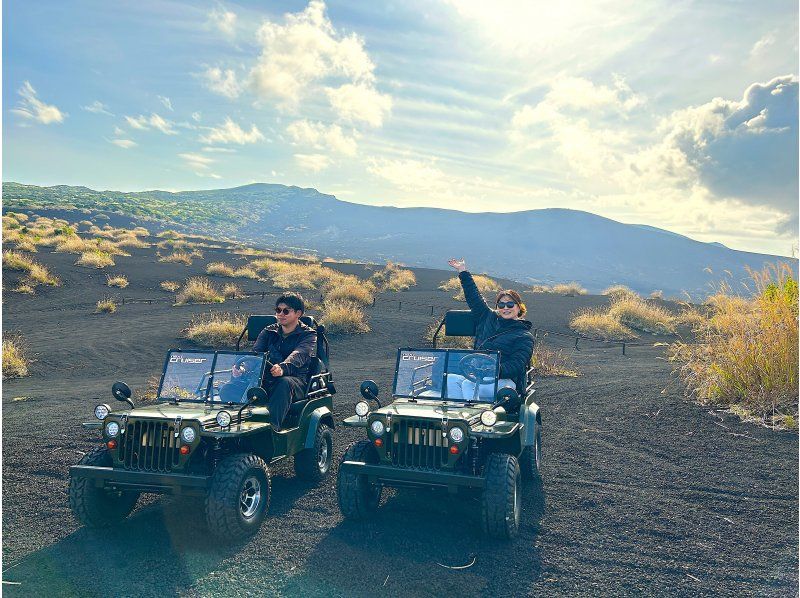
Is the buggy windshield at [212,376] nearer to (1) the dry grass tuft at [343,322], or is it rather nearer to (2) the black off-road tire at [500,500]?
(2) the black off-road tire at [500,500]

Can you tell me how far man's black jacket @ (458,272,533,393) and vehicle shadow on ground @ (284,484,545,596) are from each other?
4.81 ft

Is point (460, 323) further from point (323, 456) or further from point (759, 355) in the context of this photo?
point (759, 355)

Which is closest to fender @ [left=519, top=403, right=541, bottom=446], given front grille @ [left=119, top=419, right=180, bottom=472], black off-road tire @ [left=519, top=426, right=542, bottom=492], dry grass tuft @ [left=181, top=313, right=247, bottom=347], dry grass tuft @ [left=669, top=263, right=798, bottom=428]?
black off-road tire @ [left=519, top=426, right=542, bottom=492]

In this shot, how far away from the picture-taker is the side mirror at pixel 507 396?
5379 mm

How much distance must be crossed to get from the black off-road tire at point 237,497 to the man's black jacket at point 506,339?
2880mm

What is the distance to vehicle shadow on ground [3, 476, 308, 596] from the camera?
13.9ft

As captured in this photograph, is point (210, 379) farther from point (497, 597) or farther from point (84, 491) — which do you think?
point (497, 597)

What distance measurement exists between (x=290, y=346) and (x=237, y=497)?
91.3 inches

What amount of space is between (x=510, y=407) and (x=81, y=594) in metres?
4.07

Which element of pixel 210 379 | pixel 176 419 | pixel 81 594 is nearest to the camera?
pixel 81 594

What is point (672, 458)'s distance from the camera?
24.5 feet

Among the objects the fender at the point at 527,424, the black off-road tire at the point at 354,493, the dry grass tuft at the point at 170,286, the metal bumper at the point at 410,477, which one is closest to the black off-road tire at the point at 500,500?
the metal bumper at the point at 410,477

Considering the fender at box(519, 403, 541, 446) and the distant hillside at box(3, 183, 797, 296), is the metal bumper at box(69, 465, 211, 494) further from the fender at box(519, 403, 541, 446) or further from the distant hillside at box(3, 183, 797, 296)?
the distant hillside at box(3, 183, 797, 296)

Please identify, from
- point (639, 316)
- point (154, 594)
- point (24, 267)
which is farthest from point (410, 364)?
point (24, 267)
